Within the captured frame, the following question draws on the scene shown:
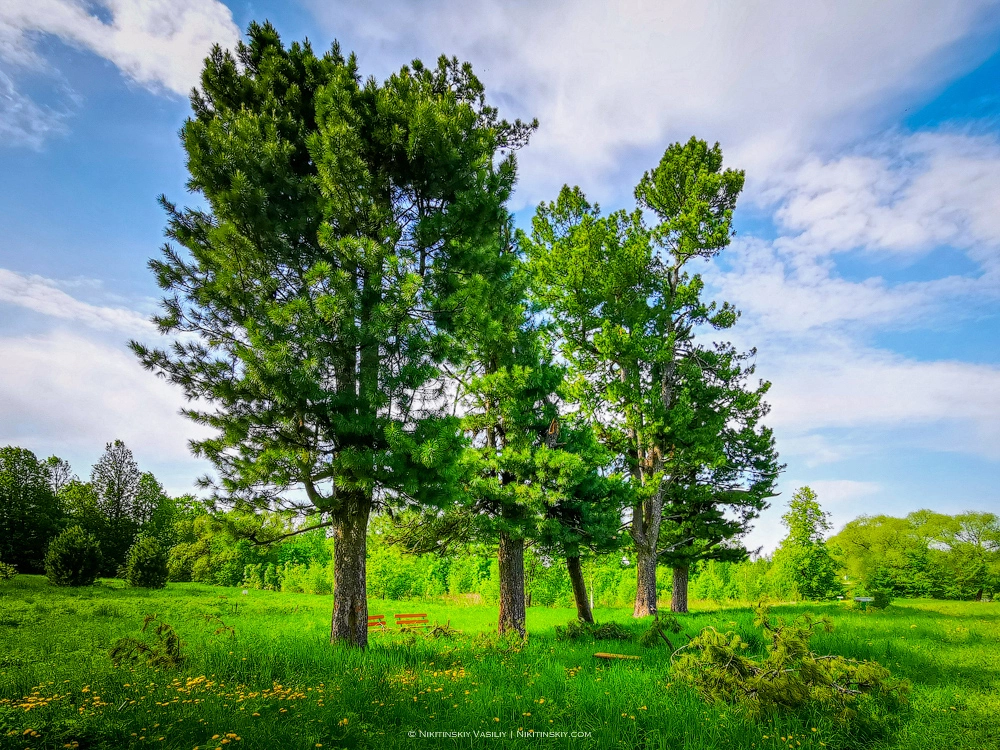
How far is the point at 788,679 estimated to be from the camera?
17.0 ft

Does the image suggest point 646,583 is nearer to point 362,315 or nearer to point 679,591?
point 679,591

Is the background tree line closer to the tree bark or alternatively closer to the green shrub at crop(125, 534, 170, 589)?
the green shrub at crop(125, 534, 170, 589)

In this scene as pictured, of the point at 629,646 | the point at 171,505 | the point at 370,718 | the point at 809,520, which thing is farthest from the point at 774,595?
the point at 171,505

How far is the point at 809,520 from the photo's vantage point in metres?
27.3

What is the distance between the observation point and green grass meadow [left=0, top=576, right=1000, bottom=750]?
4211 mm

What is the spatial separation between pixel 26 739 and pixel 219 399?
14.3 feet

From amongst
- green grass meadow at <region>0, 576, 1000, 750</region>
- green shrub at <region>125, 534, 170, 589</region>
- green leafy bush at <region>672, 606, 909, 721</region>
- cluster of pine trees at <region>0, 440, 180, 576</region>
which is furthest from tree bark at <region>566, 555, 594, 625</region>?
green shrub at <region>125, 534, 170, 589</region>

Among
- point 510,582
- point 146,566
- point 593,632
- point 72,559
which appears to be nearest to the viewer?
point 593,632

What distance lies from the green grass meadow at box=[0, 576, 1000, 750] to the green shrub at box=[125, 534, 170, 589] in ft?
50.3

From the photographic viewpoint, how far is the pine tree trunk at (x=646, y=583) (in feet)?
50.1

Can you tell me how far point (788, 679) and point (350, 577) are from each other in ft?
20.3

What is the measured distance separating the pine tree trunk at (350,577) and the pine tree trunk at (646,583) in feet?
34.2

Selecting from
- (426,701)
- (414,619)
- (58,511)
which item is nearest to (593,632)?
(426,701)

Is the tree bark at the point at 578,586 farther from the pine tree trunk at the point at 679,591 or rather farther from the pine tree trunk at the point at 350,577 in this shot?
the pine tree trunk at the point at 679,591
